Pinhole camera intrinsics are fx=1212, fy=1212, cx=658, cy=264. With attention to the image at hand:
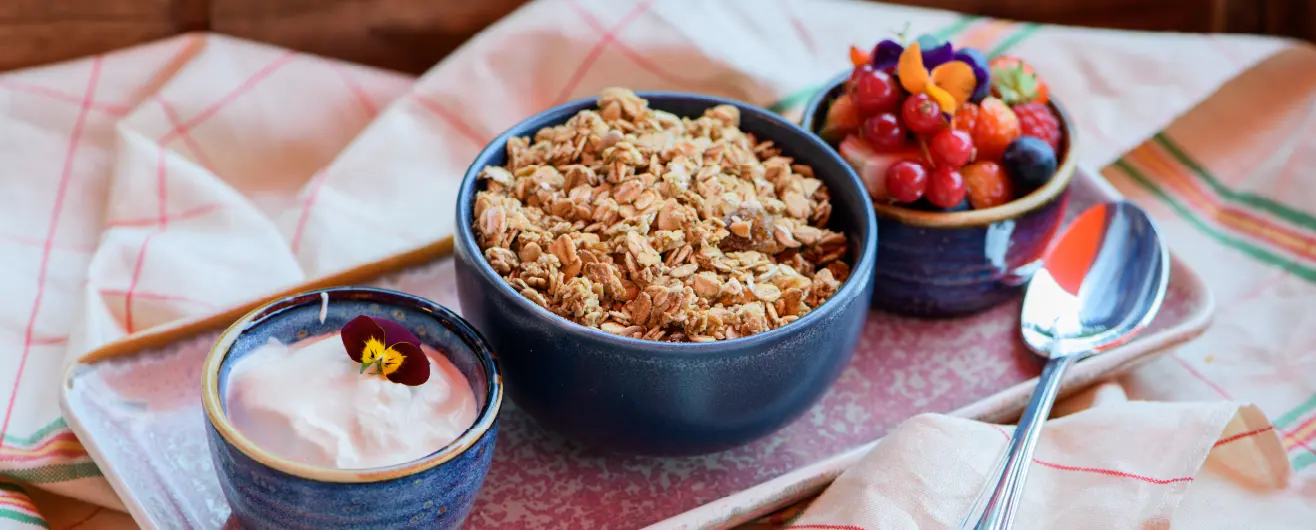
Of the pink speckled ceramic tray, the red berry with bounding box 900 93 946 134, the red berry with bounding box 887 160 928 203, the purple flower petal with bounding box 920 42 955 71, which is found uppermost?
the purple flower petal with bounding box 920 42 955 71

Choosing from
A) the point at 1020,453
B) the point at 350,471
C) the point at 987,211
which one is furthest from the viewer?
the point at 987,211

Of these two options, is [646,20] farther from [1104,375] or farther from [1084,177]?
[1104,375]

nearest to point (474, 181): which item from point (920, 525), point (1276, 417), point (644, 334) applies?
point (644, 334)

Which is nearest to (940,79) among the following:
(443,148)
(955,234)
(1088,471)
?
(955,234)

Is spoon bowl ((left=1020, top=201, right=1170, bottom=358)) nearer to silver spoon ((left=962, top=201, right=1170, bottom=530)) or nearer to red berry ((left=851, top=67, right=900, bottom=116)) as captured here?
silver spoon ((left=962, top=201, right=1170, bottom=530))

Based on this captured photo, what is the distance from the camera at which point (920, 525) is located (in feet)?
2.77

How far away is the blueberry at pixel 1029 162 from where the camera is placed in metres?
1.01

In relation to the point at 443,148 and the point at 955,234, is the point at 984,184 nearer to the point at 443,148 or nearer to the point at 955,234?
the point at 955,234

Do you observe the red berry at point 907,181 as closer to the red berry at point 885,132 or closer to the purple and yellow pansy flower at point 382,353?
the red berry at point 885,132

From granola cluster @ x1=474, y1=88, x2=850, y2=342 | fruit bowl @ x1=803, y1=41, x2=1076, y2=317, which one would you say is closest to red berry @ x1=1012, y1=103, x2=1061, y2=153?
fruit bowl @ x1=803, y1=41, x2=1076, y2=317

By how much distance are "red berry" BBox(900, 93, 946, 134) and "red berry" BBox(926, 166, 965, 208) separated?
0.04 meters

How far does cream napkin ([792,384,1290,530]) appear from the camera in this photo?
86cm

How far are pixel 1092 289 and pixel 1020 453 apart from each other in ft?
0.81

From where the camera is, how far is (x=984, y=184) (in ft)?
3.35
